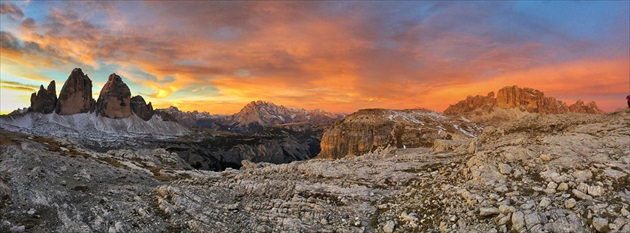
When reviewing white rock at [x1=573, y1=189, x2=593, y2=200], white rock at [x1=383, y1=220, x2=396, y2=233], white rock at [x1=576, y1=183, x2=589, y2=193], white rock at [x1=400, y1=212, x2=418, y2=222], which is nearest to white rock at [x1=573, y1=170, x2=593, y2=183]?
white rock at [x1=576, y1=183, x2=589, y2=193]

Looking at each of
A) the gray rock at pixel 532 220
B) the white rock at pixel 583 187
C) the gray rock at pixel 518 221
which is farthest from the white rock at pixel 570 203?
the gray rock at pixel 518 221

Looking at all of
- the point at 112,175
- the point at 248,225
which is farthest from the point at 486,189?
the point at 112,175

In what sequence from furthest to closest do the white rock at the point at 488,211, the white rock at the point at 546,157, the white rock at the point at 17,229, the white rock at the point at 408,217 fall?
1. the white rock at the point at 546,157
2. the white rock at the point at 17,229
3. the white rock at the point at 408,217
4. the white rock at the point at 488,211

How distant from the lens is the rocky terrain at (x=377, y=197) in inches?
674

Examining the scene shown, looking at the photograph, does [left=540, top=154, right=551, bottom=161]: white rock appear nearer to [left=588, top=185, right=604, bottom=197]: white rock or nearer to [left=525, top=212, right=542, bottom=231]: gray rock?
[left=588, top=185, right=604, bottom=197]: white rock

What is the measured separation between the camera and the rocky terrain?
56.2 feet

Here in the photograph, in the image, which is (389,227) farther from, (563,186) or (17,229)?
(17,229)

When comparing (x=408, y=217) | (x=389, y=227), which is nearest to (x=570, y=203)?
(x=408, y=217)

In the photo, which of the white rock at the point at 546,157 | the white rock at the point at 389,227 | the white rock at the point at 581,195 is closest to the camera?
the white rock at the point at 581,195

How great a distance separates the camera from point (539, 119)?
4475 centimetres

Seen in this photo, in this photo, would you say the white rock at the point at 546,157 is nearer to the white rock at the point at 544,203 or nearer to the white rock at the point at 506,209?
the white rock at the point at 544,203

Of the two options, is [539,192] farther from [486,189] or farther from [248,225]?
[248,225]

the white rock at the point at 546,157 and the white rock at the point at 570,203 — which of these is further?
the white rock at the point at 546,157

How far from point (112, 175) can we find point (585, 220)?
44245 millimetres
